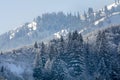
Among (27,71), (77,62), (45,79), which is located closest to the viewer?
(45,79)

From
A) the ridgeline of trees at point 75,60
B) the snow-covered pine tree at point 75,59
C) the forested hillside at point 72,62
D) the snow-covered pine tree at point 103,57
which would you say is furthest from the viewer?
the snow-covered pine tree at point 75,59

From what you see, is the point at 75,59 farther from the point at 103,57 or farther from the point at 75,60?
the point at 103,57

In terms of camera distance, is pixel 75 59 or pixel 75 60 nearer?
pixel 75 60

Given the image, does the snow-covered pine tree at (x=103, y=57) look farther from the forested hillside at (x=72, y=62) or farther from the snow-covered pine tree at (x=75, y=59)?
the snow-covered pine tree at (x=75, y=59)

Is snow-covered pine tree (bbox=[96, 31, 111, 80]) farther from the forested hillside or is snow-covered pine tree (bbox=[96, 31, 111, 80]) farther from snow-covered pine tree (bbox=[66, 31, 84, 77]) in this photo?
snow-covered pine tree (bbox=[66, 31, 84, 77])

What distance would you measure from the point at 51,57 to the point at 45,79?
19618mm

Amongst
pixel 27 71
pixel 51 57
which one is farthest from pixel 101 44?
pixel 27 71

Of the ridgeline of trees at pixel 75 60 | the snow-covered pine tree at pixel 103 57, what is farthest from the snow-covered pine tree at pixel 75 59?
the snow-covered pine tree at pixel 103 57

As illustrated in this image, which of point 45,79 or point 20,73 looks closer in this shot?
point 45,79

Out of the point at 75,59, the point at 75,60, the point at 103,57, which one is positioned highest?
the point at 103,57

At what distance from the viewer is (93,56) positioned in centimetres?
16912

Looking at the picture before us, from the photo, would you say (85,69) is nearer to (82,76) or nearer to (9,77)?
(82,76)

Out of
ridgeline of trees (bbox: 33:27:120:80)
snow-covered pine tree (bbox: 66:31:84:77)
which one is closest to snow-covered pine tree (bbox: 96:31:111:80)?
ridgeline of trees (bbox: 33:27:120:80)

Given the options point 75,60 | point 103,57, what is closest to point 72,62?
point 75,60
